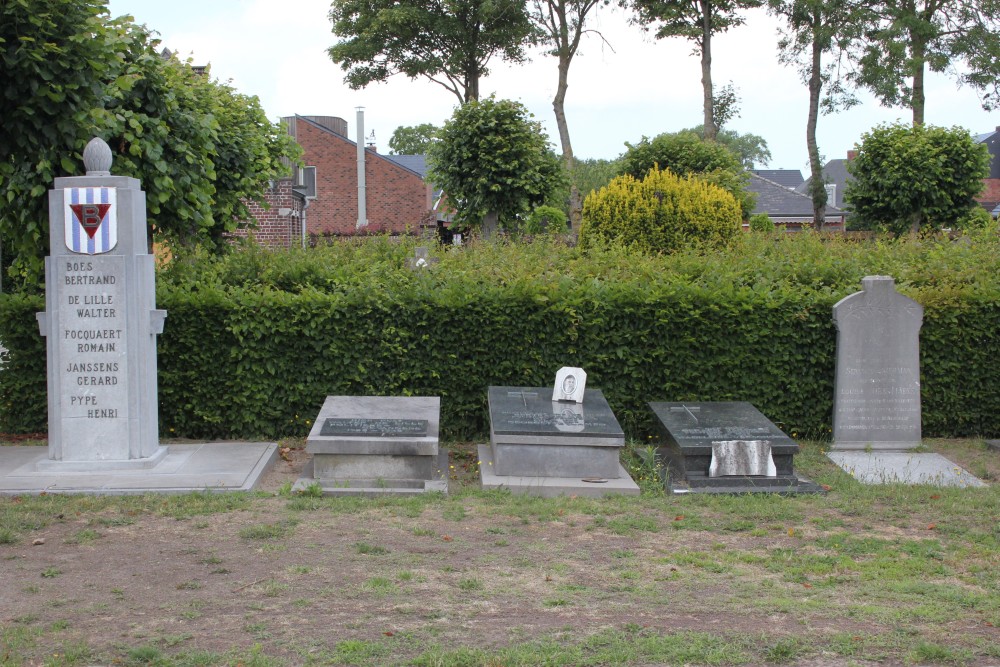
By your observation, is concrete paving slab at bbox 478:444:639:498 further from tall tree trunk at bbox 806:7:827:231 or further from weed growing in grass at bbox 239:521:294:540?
tall tree trunk at bbox 806:7:827:231

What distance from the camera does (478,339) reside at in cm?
945

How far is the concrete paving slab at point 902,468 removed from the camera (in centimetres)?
815

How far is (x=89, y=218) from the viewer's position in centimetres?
772

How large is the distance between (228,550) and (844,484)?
16.0ft

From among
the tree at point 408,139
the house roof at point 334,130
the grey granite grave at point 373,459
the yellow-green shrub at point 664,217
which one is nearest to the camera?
the grey granite grave at point 373,459

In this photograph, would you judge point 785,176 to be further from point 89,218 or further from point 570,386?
point 89,218

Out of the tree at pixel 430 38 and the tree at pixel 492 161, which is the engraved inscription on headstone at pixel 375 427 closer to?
the tree at pixel 492 161

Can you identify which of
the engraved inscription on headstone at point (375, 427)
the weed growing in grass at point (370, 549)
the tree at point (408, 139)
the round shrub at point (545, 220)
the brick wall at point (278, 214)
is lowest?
the weed growing in grass at point (370, 549)

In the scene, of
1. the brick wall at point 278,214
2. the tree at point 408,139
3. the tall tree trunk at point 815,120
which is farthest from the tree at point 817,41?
the tree at point 408,139

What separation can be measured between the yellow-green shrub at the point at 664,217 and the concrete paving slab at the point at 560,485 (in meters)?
7.20

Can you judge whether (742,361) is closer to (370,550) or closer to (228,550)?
(370,550)

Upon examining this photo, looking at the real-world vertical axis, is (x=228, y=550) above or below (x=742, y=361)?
below

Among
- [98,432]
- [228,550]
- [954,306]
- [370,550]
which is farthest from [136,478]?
[954,306]

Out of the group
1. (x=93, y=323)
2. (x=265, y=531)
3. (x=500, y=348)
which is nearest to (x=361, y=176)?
(x=500, y=348)
